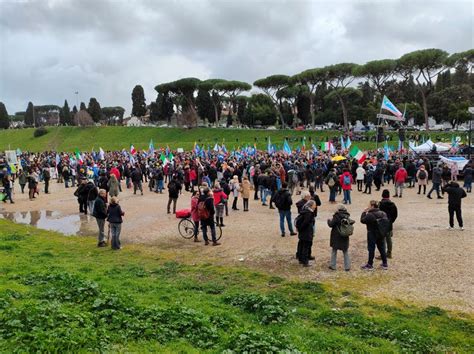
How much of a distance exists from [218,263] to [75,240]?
540cm

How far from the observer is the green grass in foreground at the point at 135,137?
65.2 metres

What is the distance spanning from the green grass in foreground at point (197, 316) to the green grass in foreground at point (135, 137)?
50.1 meters

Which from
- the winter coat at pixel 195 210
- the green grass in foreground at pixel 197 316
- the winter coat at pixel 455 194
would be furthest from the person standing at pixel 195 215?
the winter coat at pixel 455 194

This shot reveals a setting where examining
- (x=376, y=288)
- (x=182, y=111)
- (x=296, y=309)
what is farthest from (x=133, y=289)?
(x=182, y=111)

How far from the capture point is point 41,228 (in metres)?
15.4

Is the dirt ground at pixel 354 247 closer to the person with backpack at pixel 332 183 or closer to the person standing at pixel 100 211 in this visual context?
the person with backpack at pixel 332 183

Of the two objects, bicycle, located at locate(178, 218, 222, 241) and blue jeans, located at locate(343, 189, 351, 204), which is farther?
blue jeans, located at locate(343, 189, 351, 204)

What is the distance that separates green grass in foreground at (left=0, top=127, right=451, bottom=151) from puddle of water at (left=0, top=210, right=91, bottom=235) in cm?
4277

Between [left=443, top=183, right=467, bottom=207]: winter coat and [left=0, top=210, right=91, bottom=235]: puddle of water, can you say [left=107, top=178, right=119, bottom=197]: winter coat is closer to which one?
[left=0, top=210, right=91, bottom=235]: puddle of water

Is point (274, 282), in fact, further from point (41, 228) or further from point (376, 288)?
point (41, 228)

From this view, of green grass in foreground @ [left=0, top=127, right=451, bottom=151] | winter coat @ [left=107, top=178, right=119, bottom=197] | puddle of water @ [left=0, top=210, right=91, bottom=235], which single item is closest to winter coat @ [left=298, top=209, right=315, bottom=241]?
puddle of water @ [left=0, top=210, right=91, bottom=235]

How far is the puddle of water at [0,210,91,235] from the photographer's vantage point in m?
15.0

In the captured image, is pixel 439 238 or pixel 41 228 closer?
pixel 439 238

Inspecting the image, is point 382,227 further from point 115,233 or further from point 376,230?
point 115,233
